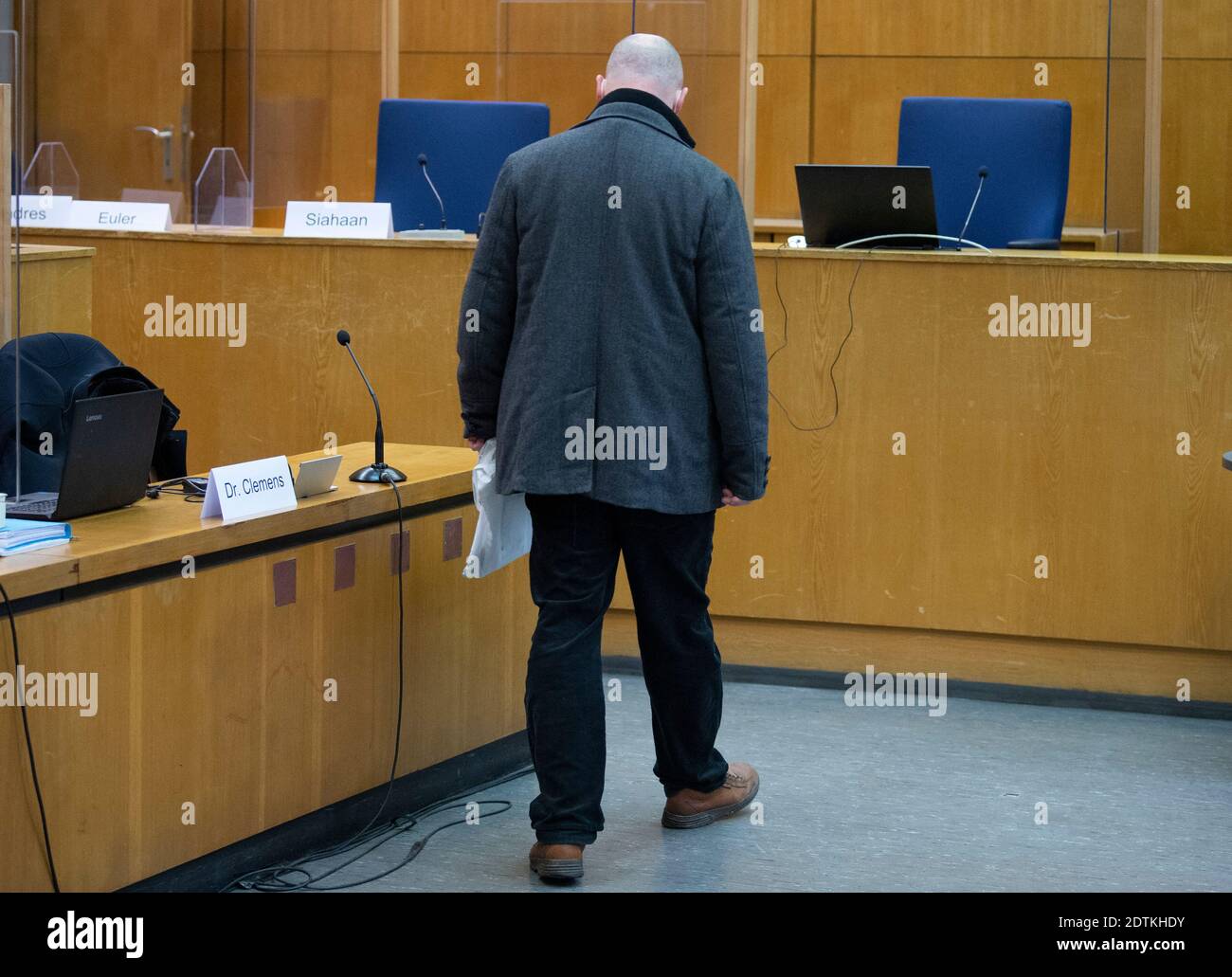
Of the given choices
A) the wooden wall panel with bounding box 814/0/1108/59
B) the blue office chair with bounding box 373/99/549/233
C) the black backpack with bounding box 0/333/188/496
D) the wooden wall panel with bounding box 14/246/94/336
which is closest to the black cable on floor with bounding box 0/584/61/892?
the black backpack with bounding box 0/333/188/496

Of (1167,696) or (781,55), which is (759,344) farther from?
(781,55)

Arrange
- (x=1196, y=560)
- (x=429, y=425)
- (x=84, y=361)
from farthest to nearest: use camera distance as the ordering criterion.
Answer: (x=429, y=425)
(x=1196, y=560)
(x=84, y=361)

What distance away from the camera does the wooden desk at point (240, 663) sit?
249cm

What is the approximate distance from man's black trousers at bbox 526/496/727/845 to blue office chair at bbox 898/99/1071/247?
2.57 metres

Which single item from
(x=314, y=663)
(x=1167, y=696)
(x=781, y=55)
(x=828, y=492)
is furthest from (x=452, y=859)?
(x=781, y=55)

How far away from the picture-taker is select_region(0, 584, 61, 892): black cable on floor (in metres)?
2.38

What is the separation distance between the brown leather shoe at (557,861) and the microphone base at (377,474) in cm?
77

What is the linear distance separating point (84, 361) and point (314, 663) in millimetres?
896

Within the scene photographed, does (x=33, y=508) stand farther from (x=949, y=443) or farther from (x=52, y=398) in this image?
(x=949, y=443)

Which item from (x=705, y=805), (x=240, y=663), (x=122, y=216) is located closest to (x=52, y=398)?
(x=240, y=663)

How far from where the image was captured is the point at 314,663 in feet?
9.98

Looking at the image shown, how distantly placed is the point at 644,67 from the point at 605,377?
56cm

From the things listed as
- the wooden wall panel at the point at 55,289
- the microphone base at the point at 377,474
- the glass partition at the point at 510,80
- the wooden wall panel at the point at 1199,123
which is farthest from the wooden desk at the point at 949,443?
the wooden wall panel at the point at 1199,123

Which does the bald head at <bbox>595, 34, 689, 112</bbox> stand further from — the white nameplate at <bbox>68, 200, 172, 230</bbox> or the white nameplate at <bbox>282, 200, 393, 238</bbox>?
the white nameplate at <bbox>68, 200, 172, 230</bbox>
